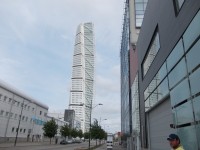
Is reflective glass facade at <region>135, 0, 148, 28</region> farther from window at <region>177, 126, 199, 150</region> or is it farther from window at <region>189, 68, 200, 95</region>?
window at <region>189, 68, 200, 95</region>

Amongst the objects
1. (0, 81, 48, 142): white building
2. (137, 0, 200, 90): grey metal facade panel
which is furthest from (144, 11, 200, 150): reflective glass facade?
(0, 81, 48, 142): white building

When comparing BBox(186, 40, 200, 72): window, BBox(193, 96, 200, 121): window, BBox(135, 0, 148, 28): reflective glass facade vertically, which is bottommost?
BBox(193, 96, 200, 121): window

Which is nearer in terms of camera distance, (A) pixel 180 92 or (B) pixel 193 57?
(B) pixel 193 57

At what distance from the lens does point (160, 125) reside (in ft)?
61.3

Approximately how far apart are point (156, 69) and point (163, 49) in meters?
2.94

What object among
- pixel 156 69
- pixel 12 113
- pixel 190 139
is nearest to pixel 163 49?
pixel 156 69

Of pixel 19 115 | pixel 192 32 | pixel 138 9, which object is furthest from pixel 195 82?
pixel 19 115

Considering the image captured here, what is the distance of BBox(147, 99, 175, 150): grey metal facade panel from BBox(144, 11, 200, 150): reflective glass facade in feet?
7.26

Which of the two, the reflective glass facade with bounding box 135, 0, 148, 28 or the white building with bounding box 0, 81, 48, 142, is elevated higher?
the reflective glass facade with bounding box 135, 0, 148, 28

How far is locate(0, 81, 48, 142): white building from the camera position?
59122mm

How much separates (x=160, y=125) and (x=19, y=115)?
56.0m

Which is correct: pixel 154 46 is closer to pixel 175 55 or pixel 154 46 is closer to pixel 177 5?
pixel 175 55

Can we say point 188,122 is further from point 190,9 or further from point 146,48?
point 146,48

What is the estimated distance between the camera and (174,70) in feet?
44.3
